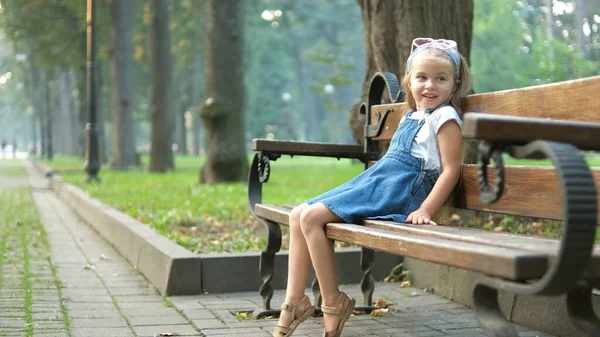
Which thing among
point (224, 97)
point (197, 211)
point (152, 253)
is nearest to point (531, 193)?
point (152, 253)

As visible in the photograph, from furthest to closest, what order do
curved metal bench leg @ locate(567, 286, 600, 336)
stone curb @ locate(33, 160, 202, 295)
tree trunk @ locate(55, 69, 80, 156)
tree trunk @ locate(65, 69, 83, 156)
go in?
tree trunk @ locate(65, 69, 83, 156) → tree trunk @ locate(55, 69, 80, 156) → stone curb @ locate(33, 160, 202, 295) → curved metal bench leg @ locate(567, 286, 600, 336)

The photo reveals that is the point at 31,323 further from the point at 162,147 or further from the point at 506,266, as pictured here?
the point at 162,147

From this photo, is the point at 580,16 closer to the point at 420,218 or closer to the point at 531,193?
the point at 420,218

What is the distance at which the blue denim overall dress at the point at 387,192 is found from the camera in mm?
3678

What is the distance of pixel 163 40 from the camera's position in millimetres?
22062

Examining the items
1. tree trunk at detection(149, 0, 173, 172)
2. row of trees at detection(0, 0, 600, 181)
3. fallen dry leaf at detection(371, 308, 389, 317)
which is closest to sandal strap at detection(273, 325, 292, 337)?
fallen dry leaf at detection(371, 308, 389, 317)

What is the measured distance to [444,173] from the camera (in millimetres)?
3658

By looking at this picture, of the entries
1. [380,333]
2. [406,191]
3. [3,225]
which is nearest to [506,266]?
[406,191]

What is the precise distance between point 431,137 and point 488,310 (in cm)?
132

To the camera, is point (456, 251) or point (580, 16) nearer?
point (456, 251)

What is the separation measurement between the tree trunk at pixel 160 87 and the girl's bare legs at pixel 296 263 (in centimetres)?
1862

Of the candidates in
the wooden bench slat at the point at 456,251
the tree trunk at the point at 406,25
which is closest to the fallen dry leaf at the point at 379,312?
the wooden bench slat at the point at 456,251

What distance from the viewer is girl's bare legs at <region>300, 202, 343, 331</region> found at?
Answer: 144 inches

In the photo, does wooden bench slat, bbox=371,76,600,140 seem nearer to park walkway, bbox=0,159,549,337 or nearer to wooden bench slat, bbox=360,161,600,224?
wooden bench slat, bbox=360,161,600,224
